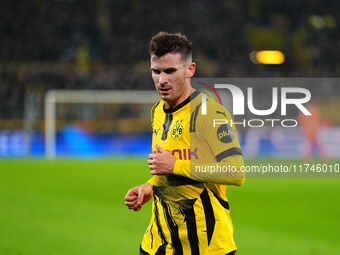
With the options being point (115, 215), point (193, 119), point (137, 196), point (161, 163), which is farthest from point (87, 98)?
point (161, 163)

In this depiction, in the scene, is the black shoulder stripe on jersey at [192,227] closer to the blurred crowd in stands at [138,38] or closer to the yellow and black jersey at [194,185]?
the yellow and black jersey at [194,185]

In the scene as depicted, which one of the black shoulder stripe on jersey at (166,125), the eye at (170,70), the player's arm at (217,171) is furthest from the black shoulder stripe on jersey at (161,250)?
the eye at (170,70)

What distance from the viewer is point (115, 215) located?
9.52m

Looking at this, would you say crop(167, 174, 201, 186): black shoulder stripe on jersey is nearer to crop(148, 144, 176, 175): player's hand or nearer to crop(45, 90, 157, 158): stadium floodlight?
crop(148, 144, 176, 175): player's hand

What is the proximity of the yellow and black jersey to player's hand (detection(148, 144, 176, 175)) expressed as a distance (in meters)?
0.03

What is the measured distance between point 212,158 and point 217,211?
0.32 metres

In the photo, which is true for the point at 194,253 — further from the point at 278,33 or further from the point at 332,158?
the point at 278,33

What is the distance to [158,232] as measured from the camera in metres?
3.39

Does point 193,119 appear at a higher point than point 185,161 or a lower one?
higher

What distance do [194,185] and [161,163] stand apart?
0.27 metres

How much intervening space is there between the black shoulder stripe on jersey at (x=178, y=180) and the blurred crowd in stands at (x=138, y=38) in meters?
23.9

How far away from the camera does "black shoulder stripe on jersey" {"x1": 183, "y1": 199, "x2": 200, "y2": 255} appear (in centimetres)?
326

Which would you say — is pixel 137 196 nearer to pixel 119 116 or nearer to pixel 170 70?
pixel 170 70

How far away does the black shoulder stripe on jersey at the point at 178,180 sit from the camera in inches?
129
